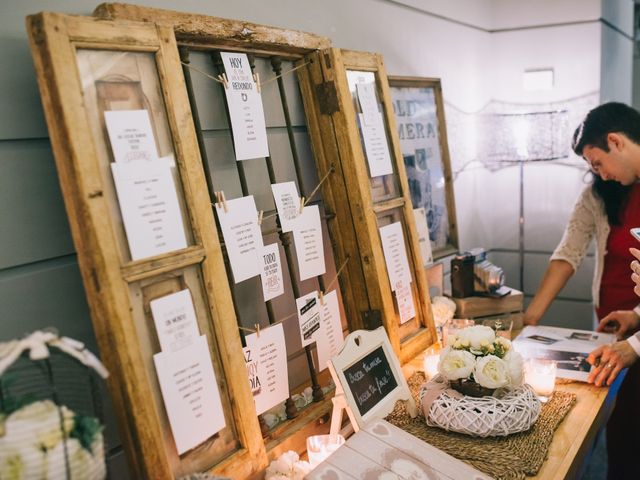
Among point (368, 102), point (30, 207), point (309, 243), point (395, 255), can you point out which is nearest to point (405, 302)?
point (395, 255)

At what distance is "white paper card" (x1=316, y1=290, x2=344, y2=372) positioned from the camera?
1.75m

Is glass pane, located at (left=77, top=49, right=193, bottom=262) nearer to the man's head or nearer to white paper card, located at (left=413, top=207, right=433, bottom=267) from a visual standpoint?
white paper card, located at (left=413, top=207, right=433, bottom=267)

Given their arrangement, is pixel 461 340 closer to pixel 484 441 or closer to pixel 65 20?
pixel 484 441

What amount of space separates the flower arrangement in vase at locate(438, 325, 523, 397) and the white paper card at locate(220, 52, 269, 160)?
2.59ft

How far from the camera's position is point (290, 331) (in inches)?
72.9

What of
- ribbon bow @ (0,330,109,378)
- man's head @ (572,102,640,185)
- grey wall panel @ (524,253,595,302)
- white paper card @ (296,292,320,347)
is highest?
man's head @ (572,102,640,185)

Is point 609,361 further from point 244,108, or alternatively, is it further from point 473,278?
point 244,108

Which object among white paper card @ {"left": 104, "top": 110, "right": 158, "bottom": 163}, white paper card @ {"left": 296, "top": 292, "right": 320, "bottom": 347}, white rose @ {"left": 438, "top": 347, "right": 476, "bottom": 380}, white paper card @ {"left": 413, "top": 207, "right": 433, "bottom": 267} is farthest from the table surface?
white paper card @ {"left": 104, "top": 110, "right": 158, "bottom": 163}

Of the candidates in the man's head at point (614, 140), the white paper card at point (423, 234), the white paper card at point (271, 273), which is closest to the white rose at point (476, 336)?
the white paper card at point (271, 273)

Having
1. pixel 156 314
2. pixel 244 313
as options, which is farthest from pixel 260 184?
pixel 156 314

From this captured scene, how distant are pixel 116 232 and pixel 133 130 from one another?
224 millimetres

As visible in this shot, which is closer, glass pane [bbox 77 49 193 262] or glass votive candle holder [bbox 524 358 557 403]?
glass pane [bbox 77 49 193 262]

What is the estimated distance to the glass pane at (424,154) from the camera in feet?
8.60

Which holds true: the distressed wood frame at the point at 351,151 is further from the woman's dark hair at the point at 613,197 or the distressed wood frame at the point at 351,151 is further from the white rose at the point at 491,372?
the woman's dark hair at the point at 613,197
